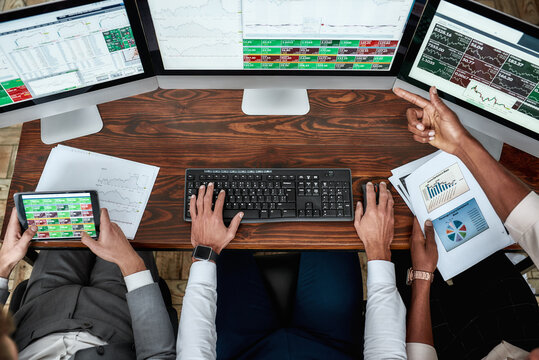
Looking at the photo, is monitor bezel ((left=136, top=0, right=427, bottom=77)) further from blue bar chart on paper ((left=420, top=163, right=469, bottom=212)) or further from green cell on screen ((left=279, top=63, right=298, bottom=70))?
blue bar chart on paper ((left=420, top=163, right=469, bottom=212))

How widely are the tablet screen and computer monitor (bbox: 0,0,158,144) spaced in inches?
10.0

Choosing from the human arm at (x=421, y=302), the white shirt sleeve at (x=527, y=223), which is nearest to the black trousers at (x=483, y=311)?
the human arm at (x=421, y=302)

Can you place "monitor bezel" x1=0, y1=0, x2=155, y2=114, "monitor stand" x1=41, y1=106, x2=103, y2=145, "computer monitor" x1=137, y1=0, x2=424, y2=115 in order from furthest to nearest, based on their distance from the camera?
"monitor stand" x1=41, y1=106, x2=103, y2=145 → "computer monitor" x1=137, y1=0, x2=424, y2=115 → "monitor bezel" x1=0, y1=0, x2=155, y2=114

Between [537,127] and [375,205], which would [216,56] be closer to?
[375,205]

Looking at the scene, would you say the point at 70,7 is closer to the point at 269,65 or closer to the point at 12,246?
the point at 269,65

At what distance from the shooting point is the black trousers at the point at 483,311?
1135 mm

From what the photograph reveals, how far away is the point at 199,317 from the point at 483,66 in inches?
39.4

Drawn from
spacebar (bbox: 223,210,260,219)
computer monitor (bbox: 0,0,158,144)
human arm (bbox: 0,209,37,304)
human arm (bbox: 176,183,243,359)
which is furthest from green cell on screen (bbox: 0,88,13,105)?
spacebar (bbox: 223,210,260,219)

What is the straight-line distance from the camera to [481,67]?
1.04 m

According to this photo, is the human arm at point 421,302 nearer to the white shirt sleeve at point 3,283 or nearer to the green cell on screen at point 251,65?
the green cell on screen at point 251,65

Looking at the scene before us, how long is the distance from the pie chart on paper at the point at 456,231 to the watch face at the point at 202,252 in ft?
2.23

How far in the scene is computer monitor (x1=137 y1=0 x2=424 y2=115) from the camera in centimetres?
102

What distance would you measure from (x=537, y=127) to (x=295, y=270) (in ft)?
2.74

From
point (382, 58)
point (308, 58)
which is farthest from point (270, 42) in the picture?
point (382, 58)
